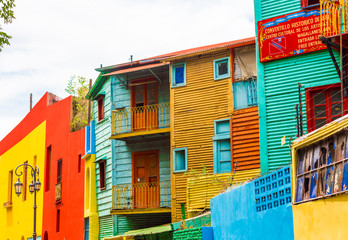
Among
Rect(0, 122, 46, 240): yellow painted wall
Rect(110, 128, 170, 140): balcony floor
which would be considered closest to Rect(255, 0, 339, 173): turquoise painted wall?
Rect(110, 128, 170, 140): balcony floor

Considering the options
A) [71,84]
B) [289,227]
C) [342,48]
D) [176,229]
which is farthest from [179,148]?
[71,84]

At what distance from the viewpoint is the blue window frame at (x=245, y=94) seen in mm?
20125

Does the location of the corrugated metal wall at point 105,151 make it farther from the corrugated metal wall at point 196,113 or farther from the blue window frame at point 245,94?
the blue window frame at point 245,94

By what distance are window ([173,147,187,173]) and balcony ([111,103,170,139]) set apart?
3.80ft

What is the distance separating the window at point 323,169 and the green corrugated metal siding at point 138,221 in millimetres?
14419

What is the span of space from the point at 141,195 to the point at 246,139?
554 cm

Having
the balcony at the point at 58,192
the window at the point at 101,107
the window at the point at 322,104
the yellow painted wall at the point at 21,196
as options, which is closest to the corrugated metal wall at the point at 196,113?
the window at the point at 101,107

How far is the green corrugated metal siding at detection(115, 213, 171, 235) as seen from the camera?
24391 mm

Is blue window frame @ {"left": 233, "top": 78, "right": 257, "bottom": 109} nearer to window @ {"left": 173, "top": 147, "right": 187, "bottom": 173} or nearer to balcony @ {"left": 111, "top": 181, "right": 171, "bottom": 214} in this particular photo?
window @ {"left": 173, "top": 147, "right": 187, "bottom": 173}

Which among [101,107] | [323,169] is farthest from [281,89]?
[101,107]

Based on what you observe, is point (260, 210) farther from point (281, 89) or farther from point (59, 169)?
point (59, 169)

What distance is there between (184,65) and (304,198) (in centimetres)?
1307

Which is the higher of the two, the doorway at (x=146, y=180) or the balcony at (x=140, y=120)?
the balcony at (x=140, y=120)

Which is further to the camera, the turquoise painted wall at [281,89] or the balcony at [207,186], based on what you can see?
the balcony at [207,186]
